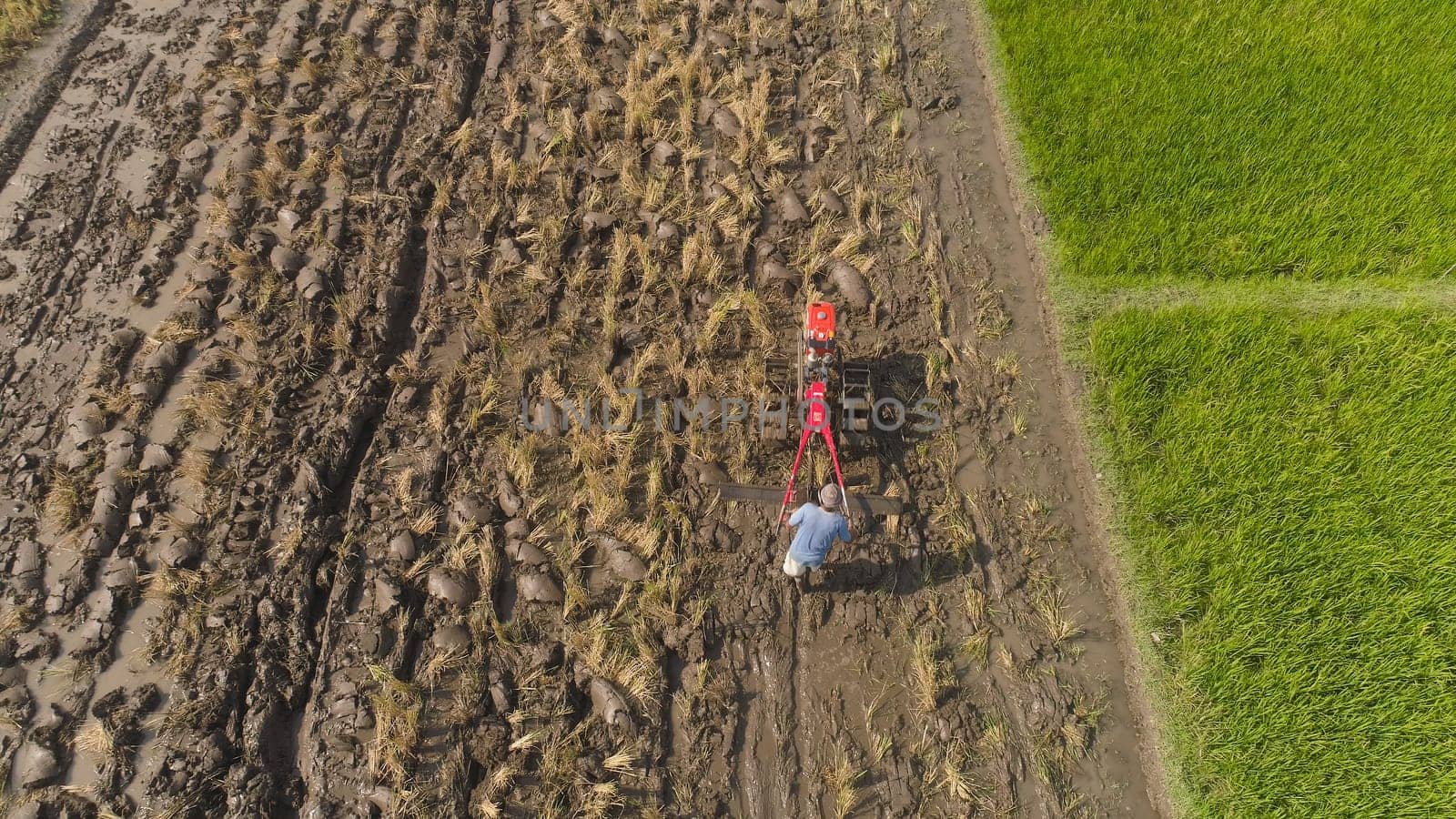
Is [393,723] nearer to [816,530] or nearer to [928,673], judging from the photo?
[816,530]

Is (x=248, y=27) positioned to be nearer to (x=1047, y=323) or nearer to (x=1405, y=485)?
(x=1047, y=323)

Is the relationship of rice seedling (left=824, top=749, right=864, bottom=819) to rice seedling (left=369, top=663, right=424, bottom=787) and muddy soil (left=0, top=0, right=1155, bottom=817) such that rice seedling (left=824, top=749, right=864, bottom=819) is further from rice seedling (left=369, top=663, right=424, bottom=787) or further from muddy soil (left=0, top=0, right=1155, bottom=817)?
rice seedling (left=369, top=663, right=424, bottom=787)

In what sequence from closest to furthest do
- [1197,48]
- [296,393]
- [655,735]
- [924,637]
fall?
[655,735], [924,637], [296,393], [1197,48]

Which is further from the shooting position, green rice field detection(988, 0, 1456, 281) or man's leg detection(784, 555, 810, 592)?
green rice field detection(988, 0, 1456, 281)

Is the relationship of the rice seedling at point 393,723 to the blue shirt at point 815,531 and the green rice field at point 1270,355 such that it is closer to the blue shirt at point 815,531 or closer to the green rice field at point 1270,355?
the blue shirt at point 815,531

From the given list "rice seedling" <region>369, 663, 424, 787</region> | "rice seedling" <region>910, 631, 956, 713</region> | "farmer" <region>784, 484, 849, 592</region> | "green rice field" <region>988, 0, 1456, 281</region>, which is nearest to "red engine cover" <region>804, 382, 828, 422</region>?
"farmer" <region>784, 484, 849, 592</region>

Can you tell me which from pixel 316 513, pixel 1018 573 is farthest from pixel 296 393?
pixel 1018 573

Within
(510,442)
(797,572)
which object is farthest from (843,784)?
(510,442)
